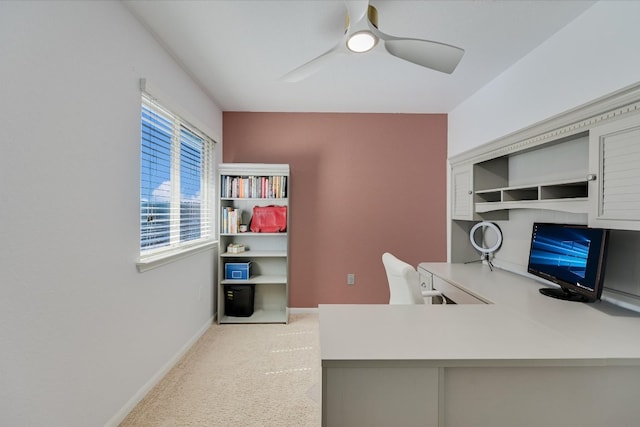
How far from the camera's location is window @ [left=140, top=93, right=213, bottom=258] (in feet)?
6.86

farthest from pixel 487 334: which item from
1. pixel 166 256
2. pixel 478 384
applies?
pixel 166 256

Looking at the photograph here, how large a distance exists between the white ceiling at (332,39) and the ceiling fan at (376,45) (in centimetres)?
34

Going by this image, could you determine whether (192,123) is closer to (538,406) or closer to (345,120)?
(345,120)

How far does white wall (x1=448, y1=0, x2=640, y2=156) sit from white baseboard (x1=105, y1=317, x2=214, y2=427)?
11.2 feet

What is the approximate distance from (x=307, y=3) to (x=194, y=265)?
7.77ft

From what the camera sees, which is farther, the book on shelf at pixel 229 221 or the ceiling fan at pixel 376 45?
the book on shelf at pixel 229 221

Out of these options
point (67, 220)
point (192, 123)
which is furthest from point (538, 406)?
point (192, 123)

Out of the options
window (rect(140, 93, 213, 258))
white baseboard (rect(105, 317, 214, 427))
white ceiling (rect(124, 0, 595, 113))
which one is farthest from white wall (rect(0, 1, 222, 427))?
white ceiling (rect(124, 0, 595, 113))

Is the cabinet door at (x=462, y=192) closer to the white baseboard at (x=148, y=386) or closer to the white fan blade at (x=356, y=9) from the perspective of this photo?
the white fan blade at (x=356, y=9)

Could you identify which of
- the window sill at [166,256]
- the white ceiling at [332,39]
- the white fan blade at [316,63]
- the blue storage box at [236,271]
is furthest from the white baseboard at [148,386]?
the white ceiling at [332,39]

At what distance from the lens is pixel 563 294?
5.98 ft

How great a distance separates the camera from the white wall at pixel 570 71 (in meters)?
1.56

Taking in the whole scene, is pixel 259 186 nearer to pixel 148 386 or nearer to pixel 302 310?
pixel 302 310

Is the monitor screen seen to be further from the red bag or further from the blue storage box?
the blue storage box
